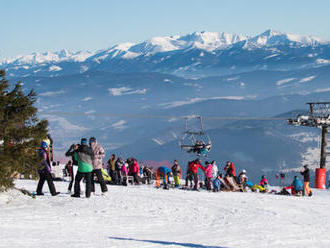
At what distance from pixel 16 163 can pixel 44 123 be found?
1.06 metres

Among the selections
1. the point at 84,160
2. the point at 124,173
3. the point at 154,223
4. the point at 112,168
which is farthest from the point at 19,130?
the point at 124,173

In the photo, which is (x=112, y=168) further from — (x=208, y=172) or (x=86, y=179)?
(x=86, y=179)

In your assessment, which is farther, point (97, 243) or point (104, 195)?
point (104, 195)

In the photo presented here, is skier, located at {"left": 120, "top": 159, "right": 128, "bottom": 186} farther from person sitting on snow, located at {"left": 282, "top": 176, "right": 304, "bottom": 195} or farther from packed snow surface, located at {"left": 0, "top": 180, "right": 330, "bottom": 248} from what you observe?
packed snow surface, located at {"left": 0, "top": 180, "right": 330, "bottom": 248}

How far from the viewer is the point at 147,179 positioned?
2497 cm

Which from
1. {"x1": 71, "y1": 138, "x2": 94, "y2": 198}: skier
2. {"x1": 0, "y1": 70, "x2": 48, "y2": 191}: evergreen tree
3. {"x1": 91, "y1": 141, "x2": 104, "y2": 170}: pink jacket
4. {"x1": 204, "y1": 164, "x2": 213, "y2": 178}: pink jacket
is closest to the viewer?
{"x1": 0, "y1": 70, "x2": 48, "y2": 191}: evergreen tree

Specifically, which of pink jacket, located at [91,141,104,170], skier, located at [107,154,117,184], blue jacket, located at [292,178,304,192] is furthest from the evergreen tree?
blue jacket, located at [292,178,304,192]

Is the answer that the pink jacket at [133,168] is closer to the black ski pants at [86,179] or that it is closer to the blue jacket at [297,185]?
the blue jacket at [297,185]

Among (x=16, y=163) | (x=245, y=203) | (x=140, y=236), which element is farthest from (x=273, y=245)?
(x=245, y=203)

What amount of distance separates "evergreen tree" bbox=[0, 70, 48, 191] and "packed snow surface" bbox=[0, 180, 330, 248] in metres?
0.88

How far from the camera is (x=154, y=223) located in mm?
11133

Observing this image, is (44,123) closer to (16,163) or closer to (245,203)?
(16,163)

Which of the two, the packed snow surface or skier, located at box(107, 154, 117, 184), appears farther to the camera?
skier, located at box(107, 154, 117, 184)

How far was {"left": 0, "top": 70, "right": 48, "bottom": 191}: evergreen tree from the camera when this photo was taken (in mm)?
11203
